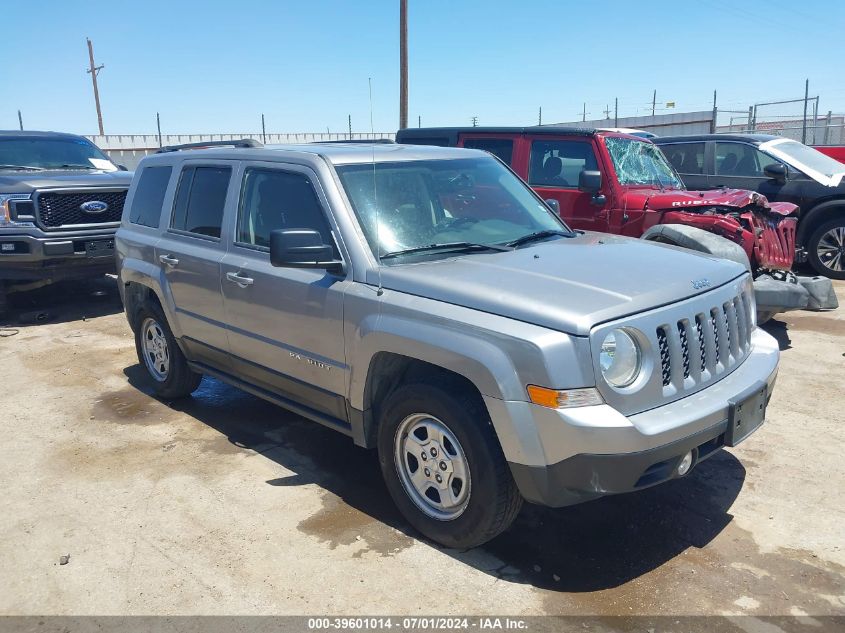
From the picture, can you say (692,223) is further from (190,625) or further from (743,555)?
(190,625)

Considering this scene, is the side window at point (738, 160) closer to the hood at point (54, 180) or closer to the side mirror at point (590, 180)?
the side mirror at point (590, 180)

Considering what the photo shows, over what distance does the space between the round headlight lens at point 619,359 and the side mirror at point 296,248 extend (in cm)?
152

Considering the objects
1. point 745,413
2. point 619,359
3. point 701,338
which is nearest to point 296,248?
point 619,359

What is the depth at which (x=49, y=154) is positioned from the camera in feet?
32.0

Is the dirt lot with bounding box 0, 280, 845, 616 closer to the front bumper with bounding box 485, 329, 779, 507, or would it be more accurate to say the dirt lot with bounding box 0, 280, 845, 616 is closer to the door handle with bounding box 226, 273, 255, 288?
the front bumper with bounding box 485, 329, 779, 507

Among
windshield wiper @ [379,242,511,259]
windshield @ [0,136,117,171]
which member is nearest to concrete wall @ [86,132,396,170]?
windshield @ [0,136,117,171]

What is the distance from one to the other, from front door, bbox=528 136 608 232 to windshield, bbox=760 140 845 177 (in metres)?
3.64

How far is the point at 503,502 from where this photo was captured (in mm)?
3209

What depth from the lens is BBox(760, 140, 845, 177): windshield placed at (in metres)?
9.79

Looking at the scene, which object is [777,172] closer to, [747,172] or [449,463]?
[747,172]

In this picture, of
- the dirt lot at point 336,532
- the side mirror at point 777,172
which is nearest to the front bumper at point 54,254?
the dirt lot at point 336,532

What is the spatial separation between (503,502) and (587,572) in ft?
1.80

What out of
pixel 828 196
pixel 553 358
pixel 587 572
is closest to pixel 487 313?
pixel 553 358

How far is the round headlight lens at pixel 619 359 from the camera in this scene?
298 centimetres
